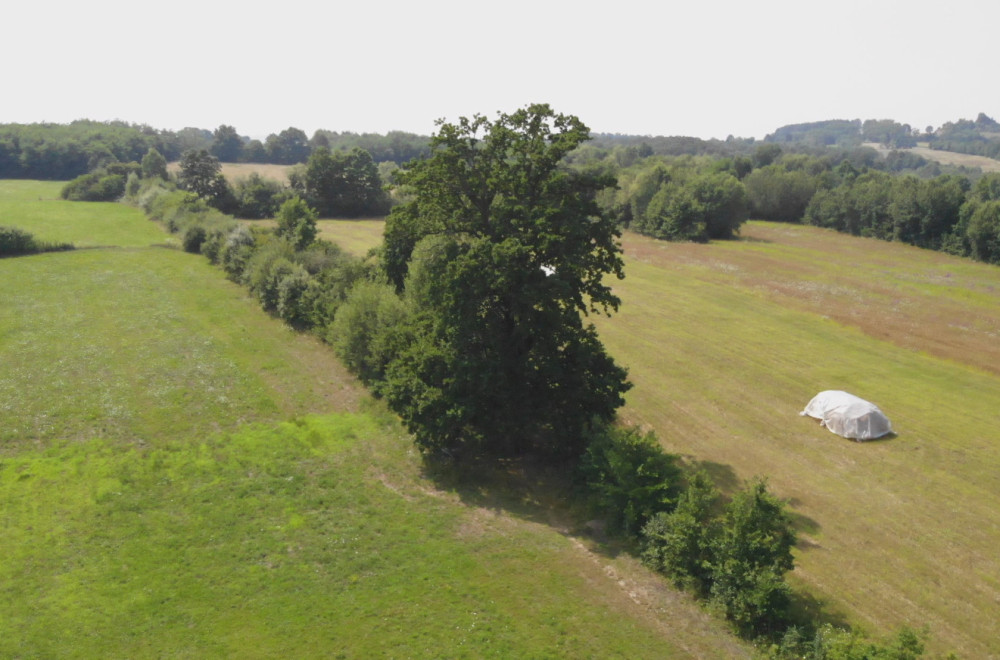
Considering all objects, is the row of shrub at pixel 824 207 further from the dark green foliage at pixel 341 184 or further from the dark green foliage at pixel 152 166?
the dark green foliage at pixel 152 166

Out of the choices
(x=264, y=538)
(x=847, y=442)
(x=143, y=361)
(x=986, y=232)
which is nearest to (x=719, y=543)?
(x=264, y=538)

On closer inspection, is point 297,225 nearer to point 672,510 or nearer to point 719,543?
point 672,510

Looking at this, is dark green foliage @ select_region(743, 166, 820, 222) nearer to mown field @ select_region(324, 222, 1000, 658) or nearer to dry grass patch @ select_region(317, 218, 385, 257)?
mown field @ select_region(324, 222, 1000, 658)

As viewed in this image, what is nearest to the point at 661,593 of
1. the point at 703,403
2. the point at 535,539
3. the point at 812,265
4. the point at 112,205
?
the point at 535,539

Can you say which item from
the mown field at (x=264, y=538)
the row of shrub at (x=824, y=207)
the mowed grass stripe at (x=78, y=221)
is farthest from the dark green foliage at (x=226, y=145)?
the mown field at (x=264, y=538)

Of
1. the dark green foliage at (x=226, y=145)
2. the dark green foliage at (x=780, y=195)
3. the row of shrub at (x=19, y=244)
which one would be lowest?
the row of shrub at (x=19, y=244)

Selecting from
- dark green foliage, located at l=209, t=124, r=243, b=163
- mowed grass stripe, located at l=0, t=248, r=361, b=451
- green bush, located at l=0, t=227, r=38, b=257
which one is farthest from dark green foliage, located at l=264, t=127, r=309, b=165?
mowed grass stripe, located at l=0, t=248, r=361, b=451

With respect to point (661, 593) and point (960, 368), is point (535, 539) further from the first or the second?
point (960, 368)
